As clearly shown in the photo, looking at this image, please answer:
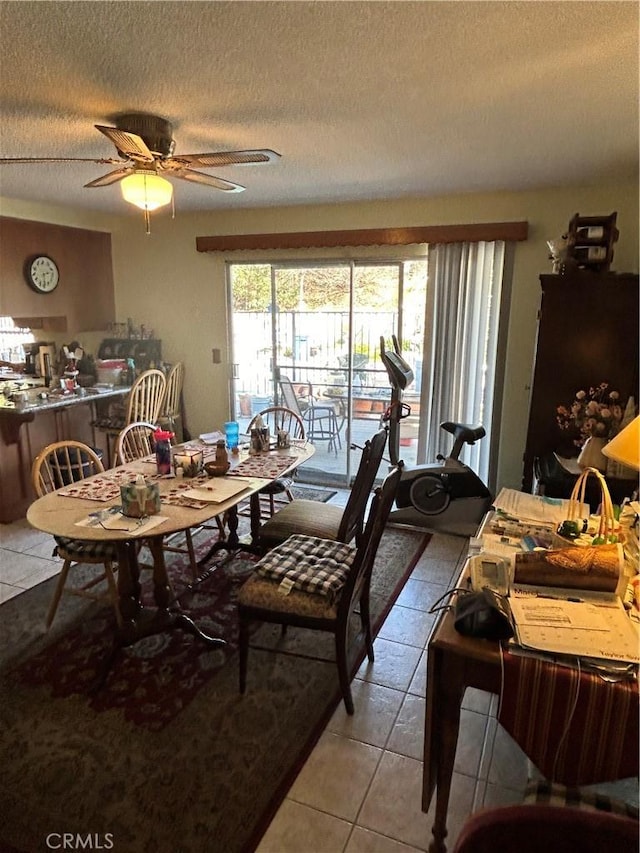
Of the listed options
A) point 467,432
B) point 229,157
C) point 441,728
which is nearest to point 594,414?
point 467,432

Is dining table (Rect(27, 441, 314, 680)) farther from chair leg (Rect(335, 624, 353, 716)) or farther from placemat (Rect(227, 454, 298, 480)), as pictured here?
chair leg (Rect(335, 624, 353, 716))

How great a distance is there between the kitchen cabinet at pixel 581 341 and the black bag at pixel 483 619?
2.15 meters

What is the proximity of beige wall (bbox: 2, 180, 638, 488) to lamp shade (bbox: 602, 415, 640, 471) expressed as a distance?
2.44 meters

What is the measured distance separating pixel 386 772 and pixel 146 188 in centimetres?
251

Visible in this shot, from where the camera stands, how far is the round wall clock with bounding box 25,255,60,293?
4340 millimetres

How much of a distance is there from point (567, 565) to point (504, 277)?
112 inches

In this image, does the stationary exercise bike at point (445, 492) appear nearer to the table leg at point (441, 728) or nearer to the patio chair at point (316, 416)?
the patio chair at point (316, 416)

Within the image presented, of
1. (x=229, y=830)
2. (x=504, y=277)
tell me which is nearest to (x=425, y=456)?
(x=504, y=277)

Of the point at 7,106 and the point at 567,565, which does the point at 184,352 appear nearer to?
the point at 7,106

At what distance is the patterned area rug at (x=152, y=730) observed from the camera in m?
1.63

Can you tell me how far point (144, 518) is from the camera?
214 cm

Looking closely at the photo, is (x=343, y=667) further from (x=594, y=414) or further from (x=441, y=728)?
(x=594, y=414)

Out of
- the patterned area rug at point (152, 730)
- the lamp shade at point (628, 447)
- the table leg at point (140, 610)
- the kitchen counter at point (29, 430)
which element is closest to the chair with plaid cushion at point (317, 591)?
the patterned area rug at point (152, 730)

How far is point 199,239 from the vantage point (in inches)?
184
